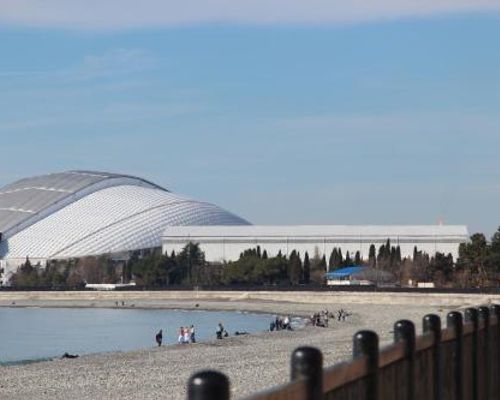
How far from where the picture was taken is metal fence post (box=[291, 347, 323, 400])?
14.0 ft

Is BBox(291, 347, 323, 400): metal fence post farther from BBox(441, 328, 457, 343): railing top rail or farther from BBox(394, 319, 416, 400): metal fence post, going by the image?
BBox(441, 328, 457, 343): railing top rail

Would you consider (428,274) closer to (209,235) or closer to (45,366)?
(209,235)

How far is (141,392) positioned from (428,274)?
9058 cm

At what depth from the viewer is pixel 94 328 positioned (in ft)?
258

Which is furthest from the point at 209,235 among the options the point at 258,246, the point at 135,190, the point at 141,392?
the point at 141,392

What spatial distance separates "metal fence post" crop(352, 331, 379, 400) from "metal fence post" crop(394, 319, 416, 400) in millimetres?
916

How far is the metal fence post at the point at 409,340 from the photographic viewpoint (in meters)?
6.30

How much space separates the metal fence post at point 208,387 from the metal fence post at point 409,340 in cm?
284

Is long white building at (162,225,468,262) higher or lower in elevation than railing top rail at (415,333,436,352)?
higher

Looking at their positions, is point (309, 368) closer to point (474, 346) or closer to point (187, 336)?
point (474, 346)

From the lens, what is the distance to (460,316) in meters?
8.24

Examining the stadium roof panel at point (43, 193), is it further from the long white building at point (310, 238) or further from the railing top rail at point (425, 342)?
the railing top rail at point (425, 342)

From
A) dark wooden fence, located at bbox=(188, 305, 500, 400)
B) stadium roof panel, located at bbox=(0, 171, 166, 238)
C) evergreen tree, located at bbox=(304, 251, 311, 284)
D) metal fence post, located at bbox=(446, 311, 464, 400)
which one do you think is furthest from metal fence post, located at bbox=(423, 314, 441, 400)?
stadium roof panel, located at bbox=(0, 171, 166, 238)

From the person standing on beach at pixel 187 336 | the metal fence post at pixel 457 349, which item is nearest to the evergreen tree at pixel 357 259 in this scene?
the person standing on beach at pixel 187 336
